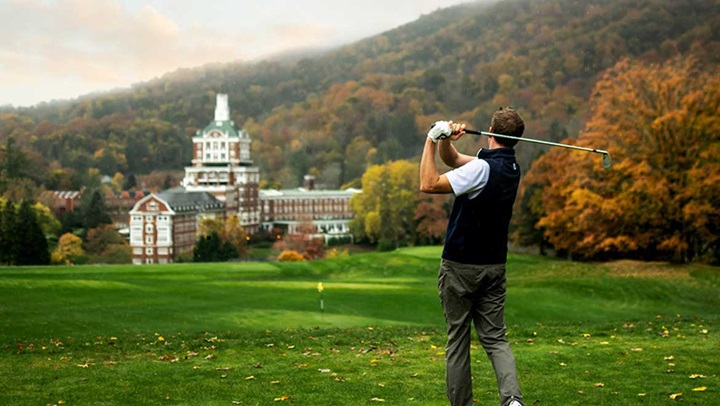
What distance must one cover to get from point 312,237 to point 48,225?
2624 cm

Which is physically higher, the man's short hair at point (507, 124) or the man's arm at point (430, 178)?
the man's short hair at point (507, 124)

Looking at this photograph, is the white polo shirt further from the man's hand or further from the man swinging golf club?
the man's hand

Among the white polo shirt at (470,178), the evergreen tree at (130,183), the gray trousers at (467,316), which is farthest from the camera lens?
the evergreen tree at (130,183)

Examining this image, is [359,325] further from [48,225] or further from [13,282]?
[48,225]

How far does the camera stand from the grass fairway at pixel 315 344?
8.27 meters

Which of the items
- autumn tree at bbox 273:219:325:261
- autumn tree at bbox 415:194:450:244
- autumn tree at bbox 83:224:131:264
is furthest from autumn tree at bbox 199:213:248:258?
autumn tree at bbox 415:194:450:244

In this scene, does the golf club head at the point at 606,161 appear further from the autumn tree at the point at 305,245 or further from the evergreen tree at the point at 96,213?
the evergreen tree at the point at 96,213

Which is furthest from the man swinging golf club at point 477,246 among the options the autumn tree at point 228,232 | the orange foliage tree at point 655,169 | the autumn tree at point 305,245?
the autumn tree at point 228,232

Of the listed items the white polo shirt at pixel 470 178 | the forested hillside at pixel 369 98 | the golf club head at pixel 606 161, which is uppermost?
the forested hillside at pixel 369 98

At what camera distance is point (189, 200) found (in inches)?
3061

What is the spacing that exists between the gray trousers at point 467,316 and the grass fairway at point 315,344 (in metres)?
1.10

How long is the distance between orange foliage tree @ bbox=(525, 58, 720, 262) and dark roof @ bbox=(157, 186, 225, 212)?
43266mm

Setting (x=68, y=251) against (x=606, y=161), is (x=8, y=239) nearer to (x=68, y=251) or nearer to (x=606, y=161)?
(x=68, y=251)

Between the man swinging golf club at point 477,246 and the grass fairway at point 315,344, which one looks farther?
the grass fairway at point 315,344
